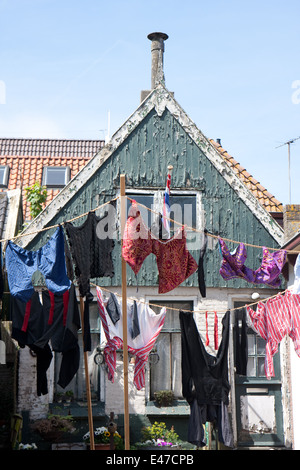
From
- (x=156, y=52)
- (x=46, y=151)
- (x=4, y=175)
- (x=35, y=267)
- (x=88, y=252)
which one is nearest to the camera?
(x=35, y=267)

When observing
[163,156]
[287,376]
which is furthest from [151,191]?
[287,376]

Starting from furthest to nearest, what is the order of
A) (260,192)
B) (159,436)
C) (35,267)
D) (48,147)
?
(48,147)
(260,192)
(159,436)
(35,267)

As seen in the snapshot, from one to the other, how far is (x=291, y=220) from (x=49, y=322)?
5.77 m

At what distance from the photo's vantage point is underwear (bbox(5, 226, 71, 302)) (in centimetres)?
1015

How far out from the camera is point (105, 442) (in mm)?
12727

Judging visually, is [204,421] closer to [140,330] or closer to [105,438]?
[140,330]

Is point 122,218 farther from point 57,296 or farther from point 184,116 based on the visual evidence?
point 184,116

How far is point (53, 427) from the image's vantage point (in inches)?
507

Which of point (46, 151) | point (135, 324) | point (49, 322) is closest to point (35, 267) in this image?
point (49, 322)

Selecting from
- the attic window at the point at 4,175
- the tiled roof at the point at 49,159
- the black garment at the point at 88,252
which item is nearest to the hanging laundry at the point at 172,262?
the black garment at the point at 88,252

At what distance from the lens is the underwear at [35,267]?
10148mm

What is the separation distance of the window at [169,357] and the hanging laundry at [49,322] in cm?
300

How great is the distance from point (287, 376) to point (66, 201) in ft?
18.1

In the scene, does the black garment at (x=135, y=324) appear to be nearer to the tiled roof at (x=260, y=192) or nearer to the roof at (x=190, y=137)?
the roof at (x=190, y=137)
